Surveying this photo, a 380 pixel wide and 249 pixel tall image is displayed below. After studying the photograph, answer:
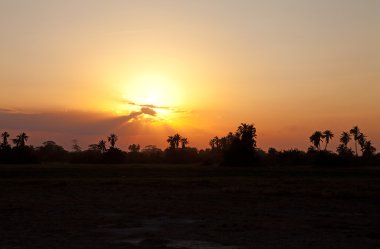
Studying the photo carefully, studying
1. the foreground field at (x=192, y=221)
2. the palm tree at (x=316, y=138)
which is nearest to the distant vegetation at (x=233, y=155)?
the palm tree at (x=316, y=138)

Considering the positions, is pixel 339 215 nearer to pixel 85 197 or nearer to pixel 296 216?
pixel 296 216

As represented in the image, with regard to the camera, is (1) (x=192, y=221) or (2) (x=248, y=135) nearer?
(1) (x=192, y=221)

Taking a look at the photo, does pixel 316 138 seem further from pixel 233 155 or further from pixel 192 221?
pixel 192 221

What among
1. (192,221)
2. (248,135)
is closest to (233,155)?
(248,135)

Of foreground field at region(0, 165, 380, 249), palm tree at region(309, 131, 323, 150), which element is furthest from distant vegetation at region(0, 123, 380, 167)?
foreground field at region(0, 165, 380, 249)

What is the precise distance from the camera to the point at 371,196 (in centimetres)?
3247

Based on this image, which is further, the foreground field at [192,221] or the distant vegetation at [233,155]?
the distant vegetation at [233,155]

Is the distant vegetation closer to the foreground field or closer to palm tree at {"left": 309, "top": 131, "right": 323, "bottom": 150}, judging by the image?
palm tree at {"left": 309, "top": 131, "right": 323, "bottom": 150}

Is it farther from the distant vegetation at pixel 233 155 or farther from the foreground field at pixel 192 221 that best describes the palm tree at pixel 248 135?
the foreground field at pixel 192 221

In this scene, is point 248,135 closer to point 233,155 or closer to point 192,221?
point 233,155

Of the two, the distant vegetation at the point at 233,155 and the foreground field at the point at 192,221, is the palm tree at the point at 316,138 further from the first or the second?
the foreground field at the point at 192,221

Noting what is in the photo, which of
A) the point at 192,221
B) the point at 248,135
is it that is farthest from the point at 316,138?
the point at 192,221

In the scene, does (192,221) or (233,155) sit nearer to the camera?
(192,221)

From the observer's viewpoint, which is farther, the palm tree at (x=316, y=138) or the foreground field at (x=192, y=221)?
the palm tree at (x=316, y=138)
